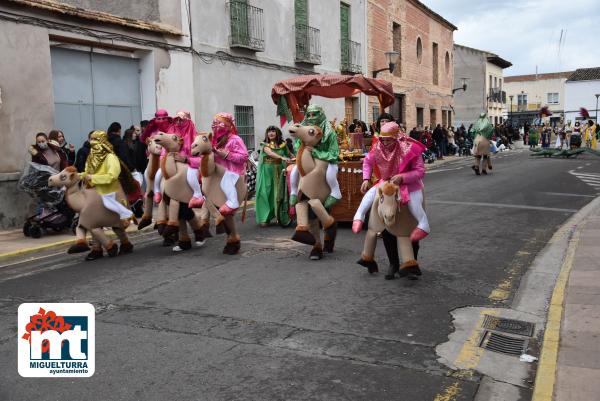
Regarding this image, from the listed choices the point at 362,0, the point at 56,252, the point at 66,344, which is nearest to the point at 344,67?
the point at 362,0

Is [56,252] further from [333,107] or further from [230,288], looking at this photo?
[333,107]

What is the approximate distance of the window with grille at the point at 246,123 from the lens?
17.4 metres

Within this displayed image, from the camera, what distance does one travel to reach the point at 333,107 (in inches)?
882

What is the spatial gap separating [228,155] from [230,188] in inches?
16.6

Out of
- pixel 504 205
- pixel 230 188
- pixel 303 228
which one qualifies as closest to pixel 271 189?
pixel 230 188

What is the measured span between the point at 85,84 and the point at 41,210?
13.0 ft

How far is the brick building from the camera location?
87.1 ft

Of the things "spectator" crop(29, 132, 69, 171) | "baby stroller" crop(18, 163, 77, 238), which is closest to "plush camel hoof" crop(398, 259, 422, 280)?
"baby stroller" crop(18, 163, 77, 238)

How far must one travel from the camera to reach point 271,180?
10312mm

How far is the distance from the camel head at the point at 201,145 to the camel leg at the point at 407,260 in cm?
276

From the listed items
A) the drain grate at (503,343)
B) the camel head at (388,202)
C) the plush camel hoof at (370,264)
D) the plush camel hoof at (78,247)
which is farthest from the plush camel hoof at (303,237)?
the drain grate at (503,343)

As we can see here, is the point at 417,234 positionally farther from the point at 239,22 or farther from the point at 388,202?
the point at 239,22

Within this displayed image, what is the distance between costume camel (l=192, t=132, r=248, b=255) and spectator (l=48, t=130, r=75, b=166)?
4.01 m

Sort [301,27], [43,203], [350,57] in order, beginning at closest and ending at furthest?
[43,203] < [301,27] < [350,57]
